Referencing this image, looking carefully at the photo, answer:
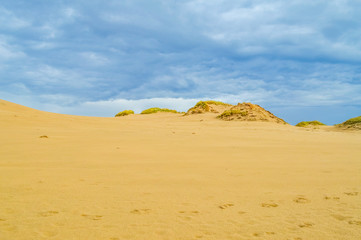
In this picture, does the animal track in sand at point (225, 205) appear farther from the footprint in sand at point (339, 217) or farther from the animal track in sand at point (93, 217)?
the animal track in sand at point (93, 217)

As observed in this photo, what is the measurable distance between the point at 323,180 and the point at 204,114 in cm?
1203

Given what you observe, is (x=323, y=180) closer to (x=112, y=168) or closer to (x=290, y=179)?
(x=290, y=179)

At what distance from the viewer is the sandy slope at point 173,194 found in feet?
6.02

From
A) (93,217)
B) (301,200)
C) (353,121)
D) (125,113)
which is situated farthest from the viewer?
(125,113)

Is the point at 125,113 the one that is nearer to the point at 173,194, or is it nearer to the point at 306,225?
the point at 173,194

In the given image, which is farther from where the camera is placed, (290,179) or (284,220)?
(290,179)

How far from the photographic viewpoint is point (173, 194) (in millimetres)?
2613

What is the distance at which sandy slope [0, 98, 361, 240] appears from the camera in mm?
1836

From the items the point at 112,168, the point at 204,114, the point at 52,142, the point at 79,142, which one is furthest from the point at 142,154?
the point at 204,114

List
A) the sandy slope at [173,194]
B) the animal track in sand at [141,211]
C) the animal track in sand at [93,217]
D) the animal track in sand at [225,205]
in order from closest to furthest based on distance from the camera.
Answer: the sandy slope at [173,194], the animal track in sand at [93,217], the animal track in sand at [141,211], the animal track in sand at [225,205]

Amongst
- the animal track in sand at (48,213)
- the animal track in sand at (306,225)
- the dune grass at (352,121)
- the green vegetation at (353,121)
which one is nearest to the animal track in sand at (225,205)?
the animal track in sand at (306,225)

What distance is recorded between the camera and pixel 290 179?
10.7 ft

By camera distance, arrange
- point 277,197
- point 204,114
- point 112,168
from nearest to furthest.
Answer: point 277,197 < point 112,168 < point 204,114

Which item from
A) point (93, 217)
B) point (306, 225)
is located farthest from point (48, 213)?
point (306, 225)
